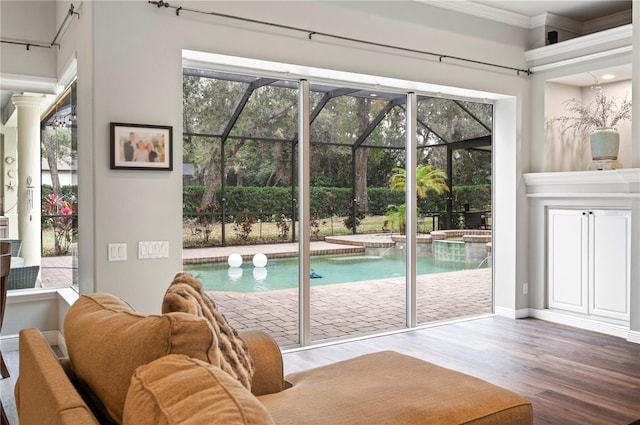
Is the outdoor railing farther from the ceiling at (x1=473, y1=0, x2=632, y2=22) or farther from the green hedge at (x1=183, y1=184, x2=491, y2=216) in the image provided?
the ceiling at (x1=473, y1=0, x2=632, y2=22)

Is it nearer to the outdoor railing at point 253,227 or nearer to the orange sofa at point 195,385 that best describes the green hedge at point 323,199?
the outdoor railing at point 253,227

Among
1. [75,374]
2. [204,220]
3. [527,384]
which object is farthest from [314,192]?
[75,374]

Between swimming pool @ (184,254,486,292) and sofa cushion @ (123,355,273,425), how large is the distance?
3.22 metres

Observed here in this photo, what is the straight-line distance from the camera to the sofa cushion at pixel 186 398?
0.99 metres

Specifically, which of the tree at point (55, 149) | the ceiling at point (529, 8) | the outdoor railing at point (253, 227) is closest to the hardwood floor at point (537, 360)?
the outdoor railing at point (253, 227)

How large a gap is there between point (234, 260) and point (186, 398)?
11.3ft

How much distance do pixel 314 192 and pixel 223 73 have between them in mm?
1218

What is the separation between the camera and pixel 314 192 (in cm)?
476

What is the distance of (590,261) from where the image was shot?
529cm

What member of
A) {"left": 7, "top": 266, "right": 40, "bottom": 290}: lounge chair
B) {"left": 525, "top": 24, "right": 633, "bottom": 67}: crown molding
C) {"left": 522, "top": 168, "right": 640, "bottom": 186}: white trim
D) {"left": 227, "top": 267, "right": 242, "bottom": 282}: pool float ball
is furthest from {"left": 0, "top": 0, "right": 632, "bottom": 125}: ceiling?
{"left": 227, "top": 267, "right": 242, "bottom": 282}: pool float ball

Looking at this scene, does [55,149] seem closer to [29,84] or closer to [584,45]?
[29,84]

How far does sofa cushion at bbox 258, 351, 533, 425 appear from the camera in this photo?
2000 mm

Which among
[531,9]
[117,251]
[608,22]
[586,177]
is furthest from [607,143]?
[117,251]

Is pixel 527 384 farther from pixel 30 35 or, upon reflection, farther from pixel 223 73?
pixel 30 35
